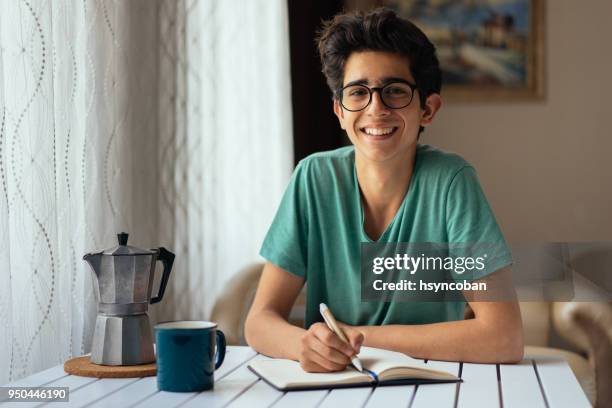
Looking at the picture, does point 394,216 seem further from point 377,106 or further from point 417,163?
point 377,106

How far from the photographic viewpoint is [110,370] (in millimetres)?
1219

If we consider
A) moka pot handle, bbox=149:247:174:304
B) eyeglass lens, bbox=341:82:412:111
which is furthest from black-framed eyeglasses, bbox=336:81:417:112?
moka pot handle, bbox=149:247:174:304

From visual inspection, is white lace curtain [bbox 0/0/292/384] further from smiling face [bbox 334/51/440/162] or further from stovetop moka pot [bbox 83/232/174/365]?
smiling face [bbox 334/51/440/162]

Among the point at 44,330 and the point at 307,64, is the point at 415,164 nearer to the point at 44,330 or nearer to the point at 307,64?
the point at 44,330

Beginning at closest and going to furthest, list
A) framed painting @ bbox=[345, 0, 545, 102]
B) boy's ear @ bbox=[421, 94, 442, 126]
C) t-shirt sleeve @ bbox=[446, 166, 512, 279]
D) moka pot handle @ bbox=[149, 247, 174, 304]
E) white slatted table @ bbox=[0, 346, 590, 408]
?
1. white slatted table @ bbox=[0, 346, 590, 408]
2. moka pot handle @ bbox=[149, 247, 174, 304]
3. t-shirt sleeve @ bbox=[446, 166, 512, 279]
4. boy's ear @ bbox=[421, 94, 442, 126]
5. framed painting @ bbox=[345, 0, 545, 102]

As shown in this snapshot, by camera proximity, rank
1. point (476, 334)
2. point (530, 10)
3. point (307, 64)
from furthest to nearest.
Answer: point (530, 10) → point (307, 64) → point (476, 334)

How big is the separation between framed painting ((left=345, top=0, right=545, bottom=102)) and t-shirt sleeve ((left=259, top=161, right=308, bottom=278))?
2.32 metres

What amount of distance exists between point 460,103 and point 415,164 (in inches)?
90.7

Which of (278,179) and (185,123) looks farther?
(278,179)

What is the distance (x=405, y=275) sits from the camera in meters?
1.59

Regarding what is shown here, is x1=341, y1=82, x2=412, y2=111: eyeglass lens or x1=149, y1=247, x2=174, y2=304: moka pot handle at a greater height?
x1=341, y1=82, x2=412, y2=111: eyeglass lens

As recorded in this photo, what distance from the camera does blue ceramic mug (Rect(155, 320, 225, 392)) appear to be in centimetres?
109

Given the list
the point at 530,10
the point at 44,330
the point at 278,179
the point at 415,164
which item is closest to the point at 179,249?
the point at 278,179

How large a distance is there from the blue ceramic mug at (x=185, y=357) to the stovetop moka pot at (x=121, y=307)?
0.16m
